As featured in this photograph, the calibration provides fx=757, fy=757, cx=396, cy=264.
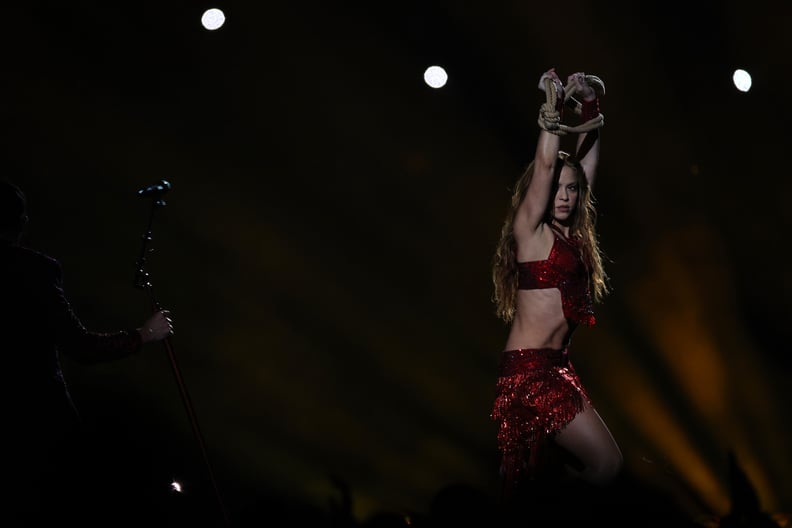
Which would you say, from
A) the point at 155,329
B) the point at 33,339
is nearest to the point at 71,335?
the point at 33,339

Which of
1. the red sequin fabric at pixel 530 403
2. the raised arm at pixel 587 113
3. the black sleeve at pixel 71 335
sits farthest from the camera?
the raised arm at pixel 587 113

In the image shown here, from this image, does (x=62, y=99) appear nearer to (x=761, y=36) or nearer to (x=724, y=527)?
(x=724, y=527)

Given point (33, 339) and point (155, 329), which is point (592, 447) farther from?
point (33, 339)

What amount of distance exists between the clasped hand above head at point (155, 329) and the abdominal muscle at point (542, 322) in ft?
4.68

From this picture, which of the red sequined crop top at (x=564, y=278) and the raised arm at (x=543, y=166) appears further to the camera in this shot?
the red sequined crop top at (x=564, y=278)

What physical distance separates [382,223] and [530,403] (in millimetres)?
1890

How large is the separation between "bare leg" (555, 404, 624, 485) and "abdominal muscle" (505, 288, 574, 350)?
0.32 m

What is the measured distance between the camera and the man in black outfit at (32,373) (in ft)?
7.36

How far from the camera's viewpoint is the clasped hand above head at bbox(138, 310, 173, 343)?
273 centimetres

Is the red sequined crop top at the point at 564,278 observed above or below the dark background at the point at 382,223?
below

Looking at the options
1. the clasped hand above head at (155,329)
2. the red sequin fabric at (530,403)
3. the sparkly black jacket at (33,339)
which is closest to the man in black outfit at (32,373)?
the sparkly black jacket at (33,339)

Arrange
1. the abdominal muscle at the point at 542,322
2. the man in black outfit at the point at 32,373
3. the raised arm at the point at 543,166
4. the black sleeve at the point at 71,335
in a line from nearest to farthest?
the man in black outfit at the point at 32,373 → the black sleeve at the point at 71,335 → the raised arm at the point at 543,166 → the abdominal muscle at the point at 542,322

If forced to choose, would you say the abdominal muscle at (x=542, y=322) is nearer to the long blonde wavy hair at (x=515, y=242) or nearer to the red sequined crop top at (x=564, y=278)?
the red sequined crop top at (x=564, y=278)

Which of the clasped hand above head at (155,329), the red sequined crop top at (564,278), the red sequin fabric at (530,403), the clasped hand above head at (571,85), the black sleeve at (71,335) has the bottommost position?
the red sequin fabric at (530,403)
